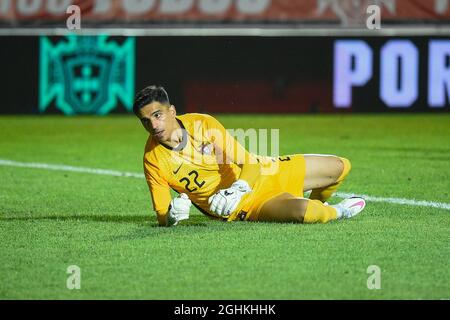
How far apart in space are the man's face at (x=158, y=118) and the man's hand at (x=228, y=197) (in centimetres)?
53

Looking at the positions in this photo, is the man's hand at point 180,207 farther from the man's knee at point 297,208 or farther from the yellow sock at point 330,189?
the yellow sock at point 330,189

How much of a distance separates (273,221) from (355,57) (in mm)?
12160

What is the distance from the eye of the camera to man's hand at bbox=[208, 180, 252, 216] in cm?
718

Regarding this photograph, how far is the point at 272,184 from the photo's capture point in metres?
7.60

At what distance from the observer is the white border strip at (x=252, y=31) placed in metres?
19.2

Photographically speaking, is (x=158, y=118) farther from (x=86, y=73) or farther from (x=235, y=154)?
(x=86, y=73)

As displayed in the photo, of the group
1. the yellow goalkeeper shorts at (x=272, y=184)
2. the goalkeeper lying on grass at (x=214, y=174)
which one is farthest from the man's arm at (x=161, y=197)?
the yellow goalkeeper shorts at (x=272, y=184)

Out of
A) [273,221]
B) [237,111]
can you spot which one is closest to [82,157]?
[273,221]

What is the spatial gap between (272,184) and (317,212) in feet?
1.20

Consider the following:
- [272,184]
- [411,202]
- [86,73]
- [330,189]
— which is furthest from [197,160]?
[86,73]

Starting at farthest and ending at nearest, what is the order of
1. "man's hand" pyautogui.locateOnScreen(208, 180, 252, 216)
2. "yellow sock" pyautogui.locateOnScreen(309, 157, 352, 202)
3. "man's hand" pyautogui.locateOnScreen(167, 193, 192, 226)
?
"yellow sock" pyautogui.locateOnScreen(309, 157, 352, 202) < "man's hand" pyautogui.locateOnScreen(208, 180, 252, 216) < "man's hand" pyautogui.locateOnScreen(167, 193, 192, 226)

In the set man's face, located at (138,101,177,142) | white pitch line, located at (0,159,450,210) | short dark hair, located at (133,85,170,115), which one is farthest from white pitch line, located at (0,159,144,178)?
short dark hair, located at (133,85,170,115)

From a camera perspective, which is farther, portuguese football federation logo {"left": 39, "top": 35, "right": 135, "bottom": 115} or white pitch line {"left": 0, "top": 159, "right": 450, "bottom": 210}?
portuguese football federation logo {"left": 39, "top": 35, "right": 135, "bottom": 115}

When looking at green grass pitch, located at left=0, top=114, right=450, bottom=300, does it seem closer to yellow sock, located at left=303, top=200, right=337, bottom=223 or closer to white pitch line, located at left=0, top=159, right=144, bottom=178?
yellow sock, located at left=303, top=200, right=337, bottom=223
